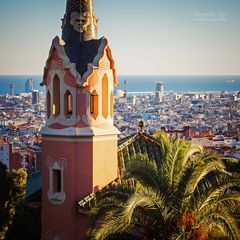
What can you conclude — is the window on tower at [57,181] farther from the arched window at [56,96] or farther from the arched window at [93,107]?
the arched window at [93,107]

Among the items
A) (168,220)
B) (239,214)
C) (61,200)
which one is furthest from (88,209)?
(239,214)

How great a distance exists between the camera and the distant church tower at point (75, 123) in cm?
929

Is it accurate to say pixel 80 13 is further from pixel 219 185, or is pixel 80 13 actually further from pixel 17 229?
pixel 17 229

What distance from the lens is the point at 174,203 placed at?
746 cm

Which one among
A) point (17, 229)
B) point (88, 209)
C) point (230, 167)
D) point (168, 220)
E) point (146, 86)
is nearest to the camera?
point (168, 220)

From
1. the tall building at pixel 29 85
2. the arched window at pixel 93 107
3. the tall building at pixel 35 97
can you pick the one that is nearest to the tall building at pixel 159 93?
the tall building at pixel 29 85

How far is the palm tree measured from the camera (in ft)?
23.4

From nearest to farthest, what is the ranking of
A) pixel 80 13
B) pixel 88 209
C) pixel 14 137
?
1. pixel 88 209
2. pixel 80 13
3. pixel 14 137

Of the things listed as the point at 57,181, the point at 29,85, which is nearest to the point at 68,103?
the point at 57,181

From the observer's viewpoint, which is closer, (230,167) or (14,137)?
(230,167)

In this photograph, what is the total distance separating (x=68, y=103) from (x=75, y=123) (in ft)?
1.58

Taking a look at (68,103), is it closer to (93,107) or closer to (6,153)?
(93,107)

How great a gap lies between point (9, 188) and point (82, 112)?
3.23 meters

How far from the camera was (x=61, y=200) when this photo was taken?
9.34 meters
